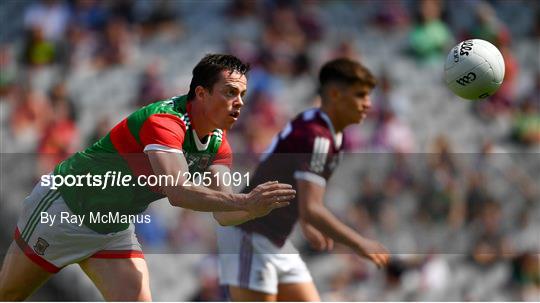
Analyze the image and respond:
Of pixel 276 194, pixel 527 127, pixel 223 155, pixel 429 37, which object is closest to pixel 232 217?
pixel 223 155

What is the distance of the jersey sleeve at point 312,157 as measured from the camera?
7.34 m

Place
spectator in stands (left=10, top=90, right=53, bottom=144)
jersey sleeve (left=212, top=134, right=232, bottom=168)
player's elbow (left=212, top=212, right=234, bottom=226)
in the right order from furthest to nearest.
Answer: spectator in stands (left=10, top=90, right=53, bottom=144), player's elbow (left=212, top=212, right=234, bottom=226), jersey sleeve (left=212, top=134, right=232, bottom=168)

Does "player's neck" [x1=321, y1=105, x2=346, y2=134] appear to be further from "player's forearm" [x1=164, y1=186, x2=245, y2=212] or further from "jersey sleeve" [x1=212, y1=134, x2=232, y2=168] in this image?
"player's forearm" [x1=164, y1=186, x2=245, y2=212]

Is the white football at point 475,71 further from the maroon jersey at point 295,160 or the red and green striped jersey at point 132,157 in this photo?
the red and green striped jersey at point 132,157

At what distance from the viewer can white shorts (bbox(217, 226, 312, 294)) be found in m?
7.47

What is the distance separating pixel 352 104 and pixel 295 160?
0.62 meters

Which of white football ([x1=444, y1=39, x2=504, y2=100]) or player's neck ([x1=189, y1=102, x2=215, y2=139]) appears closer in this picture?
player's neck ([x1=189, y1=102, x2=215, y2=139])

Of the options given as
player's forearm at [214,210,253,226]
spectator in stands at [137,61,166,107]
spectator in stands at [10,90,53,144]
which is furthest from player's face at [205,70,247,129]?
spectator in stands at [137,61,166,107]

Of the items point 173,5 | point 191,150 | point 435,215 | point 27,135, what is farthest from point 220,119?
point 173,5

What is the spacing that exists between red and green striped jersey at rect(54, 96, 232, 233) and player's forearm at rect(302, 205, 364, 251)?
103cm

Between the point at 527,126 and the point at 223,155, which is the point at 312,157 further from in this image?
the point at 527,126

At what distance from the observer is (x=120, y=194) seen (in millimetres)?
6250

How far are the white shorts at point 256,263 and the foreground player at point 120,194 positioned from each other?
1.22 m

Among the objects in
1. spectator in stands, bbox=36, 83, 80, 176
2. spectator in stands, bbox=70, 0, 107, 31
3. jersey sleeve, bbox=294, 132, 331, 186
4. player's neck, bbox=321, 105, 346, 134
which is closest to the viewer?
jersey sleeve, bbox=294, 132, 331, 186
